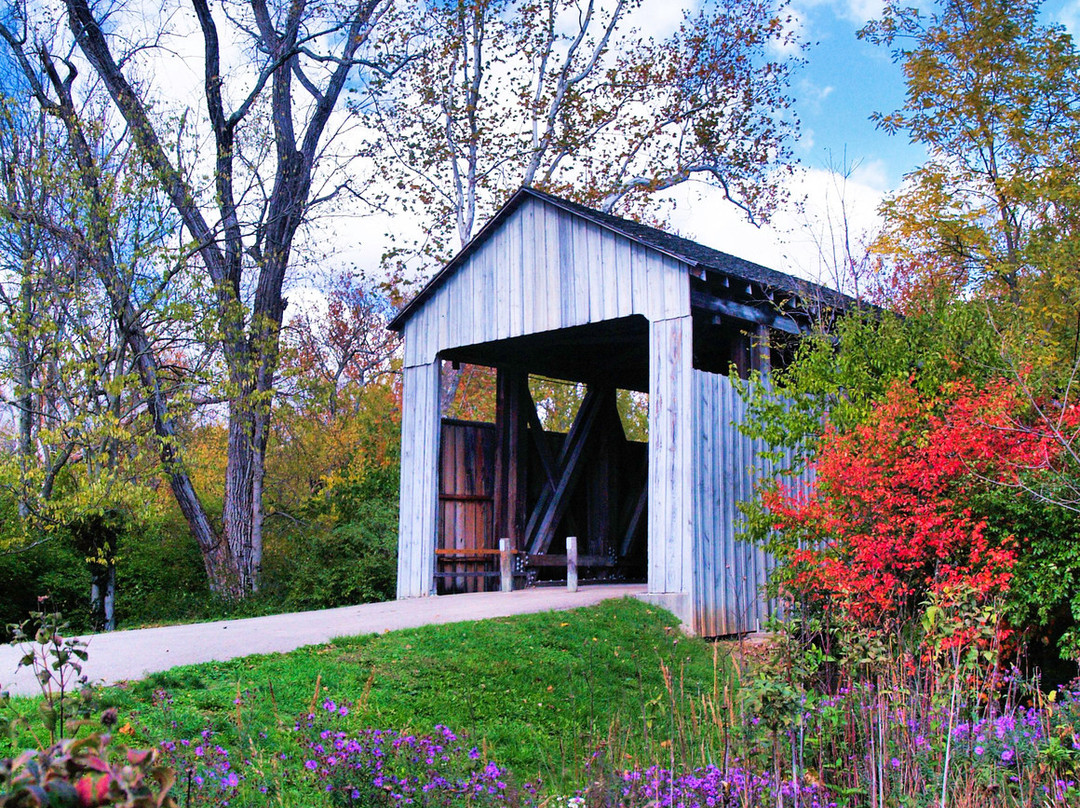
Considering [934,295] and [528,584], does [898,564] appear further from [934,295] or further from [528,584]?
[528,584]

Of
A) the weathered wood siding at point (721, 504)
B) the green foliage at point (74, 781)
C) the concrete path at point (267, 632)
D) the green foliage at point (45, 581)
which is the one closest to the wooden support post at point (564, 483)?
the concrete path at point (267, 632)

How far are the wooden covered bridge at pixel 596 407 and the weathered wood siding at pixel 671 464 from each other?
0.6 inches

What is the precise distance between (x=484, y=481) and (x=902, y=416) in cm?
704

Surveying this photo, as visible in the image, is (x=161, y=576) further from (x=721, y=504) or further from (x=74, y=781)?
(x=74, y=781)

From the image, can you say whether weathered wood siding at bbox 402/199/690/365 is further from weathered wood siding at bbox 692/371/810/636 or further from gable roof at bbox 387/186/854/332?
weathered wood siding at bbox 692/371/810/636

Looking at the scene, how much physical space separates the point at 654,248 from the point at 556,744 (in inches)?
225

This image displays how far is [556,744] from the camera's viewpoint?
19.8 ft

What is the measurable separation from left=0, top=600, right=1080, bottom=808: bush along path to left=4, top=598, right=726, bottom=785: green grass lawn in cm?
2

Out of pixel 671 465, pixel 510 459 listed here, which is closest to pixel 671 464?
pixel 671 465

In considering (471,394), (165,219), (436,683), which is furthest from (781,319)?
(471,394)

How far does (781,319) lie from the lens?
1153 cm

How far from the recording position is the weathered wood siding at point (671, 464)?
32.4 feet

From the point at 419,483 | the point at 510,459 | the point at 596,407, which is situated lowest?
the point at 419,483

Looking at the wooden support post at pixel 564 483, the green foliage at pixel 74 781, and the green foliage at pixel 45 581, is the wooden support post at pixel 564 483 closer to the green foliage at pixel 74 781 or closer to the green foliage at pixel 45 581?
the green foliage at pixel 45 581
